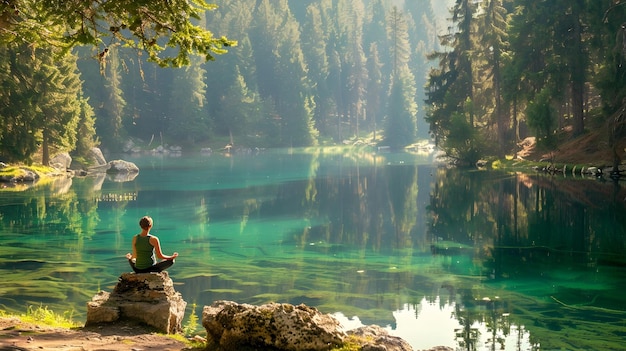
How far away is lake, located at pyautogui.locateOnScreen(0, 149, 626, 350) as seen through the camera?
13008 millimetres

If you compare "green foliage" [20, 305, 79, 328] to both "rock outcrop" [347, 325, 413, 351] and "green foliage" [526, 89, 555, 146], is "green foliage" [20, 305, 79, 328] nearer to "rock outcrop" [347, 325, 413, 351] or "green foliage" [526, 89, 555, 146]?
"rock outcrop" [347, 325, 413, 351]

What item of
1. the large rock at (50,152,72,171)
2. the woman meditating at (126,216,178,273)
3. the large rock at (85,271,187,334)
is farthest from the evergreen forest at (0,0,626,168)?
the large rock at (85,271,187,334)

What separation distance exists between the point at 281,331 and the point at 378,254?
43.8 feet

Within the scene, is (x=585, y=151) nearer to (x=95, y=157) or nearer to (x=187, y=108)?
(x=95, y=157)

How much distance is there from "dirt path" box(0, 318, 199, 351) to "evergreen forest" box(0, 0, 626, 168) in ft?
13.6

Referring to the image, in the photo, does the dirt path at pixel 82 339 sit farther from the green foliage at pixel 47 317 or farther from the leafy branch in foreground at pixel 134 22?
the leafy branch in foreground at pixel 134 22

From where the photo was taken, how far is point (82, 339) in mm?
8539

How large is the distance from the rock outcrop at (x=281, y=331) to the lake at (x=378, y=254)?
4.63m

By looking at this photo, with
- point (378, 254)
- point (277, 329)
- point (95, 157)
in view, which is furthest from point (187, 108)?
point (277, 329)

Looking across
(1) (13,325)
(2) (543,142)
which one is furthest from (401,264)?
(2) (543,142)

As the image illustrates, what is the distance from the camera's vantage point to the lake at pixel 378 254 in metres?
13.0

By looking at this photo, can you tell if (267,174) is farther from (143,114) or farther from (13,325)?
(143,114)

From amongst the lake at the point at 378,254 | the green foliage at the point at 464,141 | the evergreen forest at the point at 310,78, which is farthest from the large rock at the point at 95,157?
the green foliage at the point at 464,141

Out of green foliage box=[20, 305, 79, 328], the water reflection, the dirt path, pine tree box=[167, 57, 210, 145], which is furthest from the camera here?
pine tree box=[167, 57, 210, 145]
